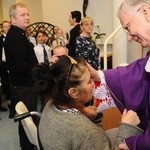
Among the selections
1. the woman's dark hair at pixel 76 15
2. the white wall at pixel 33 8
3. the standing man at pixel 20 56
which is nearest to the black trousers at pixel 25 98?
the standing man at pixel 20 56

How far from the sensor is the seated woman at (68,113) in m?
1.12

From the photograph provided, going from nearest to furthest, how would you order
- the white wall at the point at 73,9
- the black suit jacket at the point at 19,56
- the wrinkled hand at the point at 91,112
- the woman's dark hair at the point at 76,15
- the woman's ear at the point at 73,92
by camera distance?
1. the woman's ear at the point at 73,92
2. the wrinkled hand at the point at 91,112
3. the black suit jacket at the point at 19,56
4. the woman's dark hair at the point at 76,15
5. the white wall at the point at 73,9

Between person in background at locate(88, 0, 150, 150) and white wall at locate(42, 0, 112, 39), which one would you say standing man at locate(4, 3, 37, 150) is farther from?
white wall at locate(42, 0, 112, 39)

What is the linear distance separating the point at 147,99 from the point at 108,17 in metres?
4.92

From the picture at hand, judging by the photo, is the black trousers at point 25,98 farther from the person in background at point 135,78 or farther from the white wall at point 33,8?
the white wall at point 33,8

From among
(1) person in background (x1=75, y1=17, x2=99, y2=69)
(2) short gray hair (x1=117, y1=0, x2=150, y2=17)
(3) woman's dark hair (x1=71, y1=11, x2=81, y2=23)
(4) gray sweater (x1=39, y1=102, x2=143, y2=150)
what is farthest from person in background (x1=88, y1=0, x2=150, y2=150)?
(3) woman's dark hair (x1=71, y1=11, x2=81, y2=23)

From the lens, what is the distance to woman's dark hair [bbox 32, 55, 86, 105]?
1.20 m

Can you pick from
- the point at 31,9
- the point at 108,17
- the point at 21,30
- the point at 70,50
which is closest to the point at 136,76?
the point at 21,30

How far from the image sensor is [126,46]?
3.89m

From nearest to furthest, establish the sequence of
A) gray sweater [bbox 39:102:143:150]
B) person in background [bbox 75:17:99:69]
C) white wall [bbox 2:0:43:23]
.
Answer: gray sweater [bbox 39:102:143:150], person in background [bbox 75:17:99:69], white wall [bbox 2:0:43:23]

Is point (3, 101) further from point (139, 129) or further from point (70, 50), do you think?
point (139, 129)

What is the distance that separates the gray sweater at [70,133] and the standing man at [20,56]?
1108 mm

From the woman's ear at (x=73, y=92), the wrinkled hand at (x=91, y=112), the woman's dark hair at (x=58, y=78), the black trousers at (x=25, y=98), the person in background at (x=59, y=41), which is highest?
the woman's dark hair at (x=58, y=78)

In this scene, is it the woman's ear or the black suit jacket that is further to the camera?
the black suit jacket
